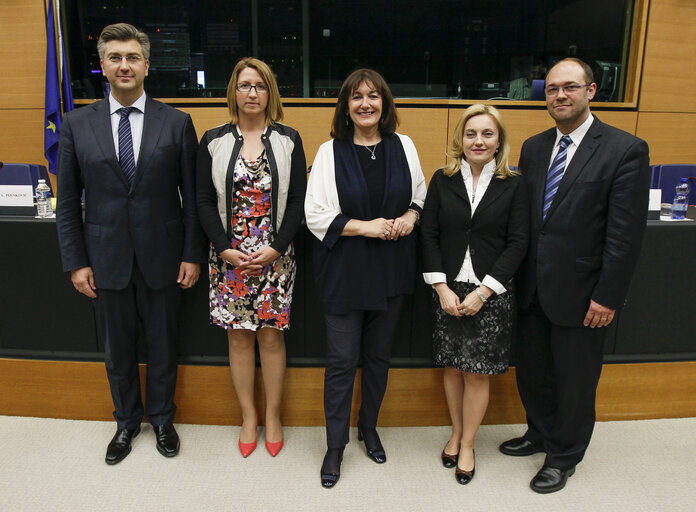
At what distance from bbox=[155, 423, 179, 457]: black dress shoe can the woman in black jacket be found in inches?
47.2

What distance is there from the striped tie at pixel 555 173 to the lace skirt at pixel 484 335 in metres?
0.35

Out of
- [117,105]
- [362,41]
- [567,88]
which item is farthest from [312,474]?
[362,41]

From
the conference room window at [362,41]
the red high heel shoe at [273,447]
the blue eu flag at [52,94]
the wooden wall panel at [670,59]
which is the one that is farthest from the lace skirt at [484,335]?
the blue eu flag at [52,94]

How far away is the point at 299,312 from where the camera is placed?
219 cm

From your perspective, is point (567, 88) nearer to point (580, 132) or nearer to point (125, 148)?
point (580, 132)

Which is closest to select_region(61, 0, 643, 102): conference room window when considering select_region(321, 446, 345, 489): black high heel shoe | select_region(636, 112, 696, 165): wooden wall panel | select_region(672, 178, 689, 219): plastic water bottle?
select_region(636, 112, 696, 165): wooden wall panel

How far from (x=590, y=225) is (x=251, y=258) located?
1.25 m

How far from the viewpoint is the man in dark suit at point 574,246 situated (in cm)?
164

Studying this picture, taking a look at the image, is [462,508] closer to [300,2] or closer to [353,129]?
[353,129]

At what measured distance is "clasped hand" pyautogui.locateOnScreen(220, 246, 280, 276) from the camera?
1827mm

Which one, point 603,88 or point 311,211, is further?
point 603,88

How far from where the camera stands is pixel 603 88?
4.87m

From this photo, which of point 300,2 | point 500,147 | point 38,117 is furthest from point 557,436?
point 300,2

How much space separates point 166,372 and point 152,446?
0.36m
